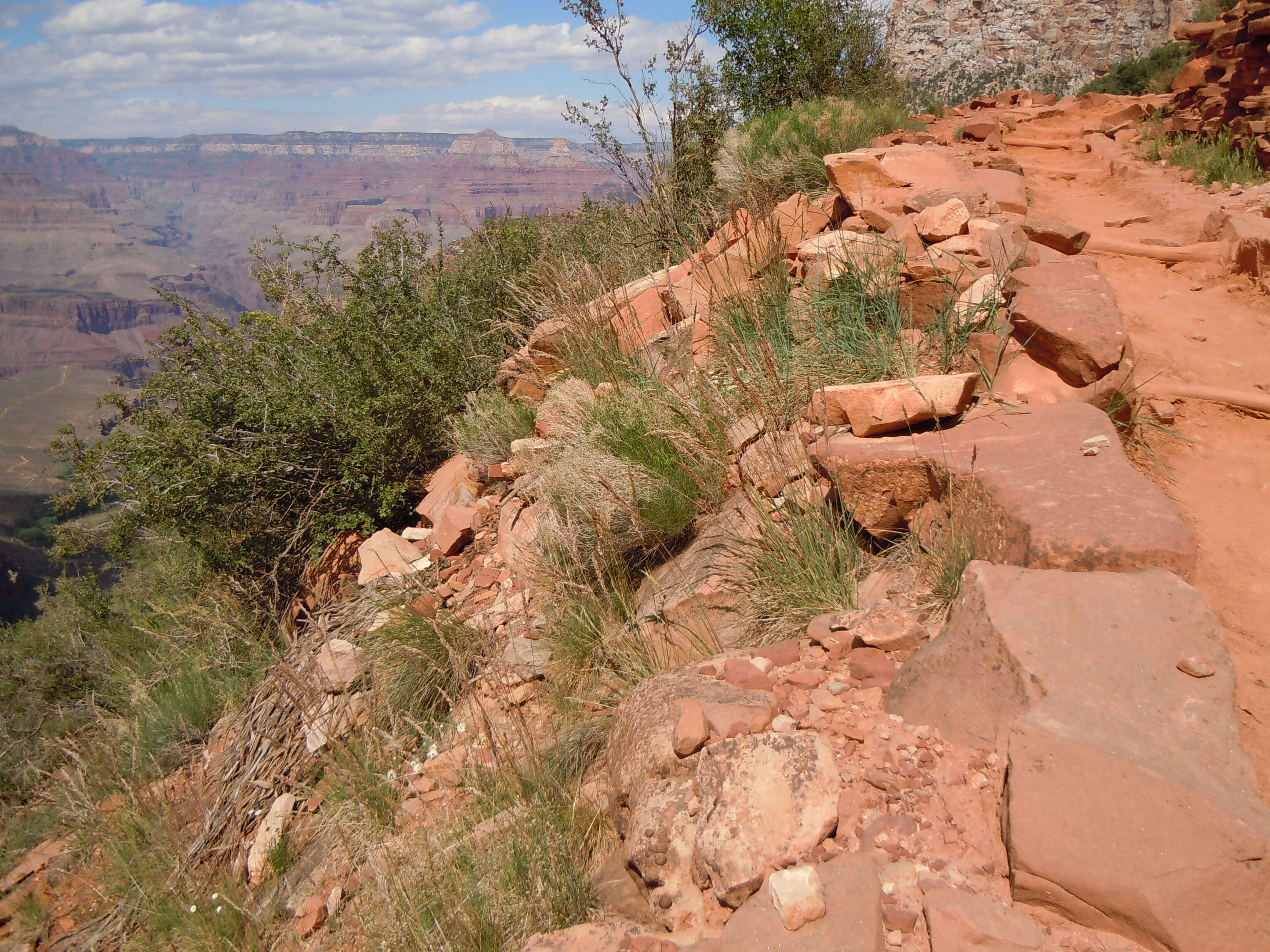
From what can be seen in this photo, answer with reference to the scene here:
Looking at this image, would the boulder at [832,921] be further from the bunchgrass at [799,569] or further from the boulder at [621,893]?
the bunchgrass at [799,569]

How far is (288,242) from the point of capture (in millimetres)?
9555

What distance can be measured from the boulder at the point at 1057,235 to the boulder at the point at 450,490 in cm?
408

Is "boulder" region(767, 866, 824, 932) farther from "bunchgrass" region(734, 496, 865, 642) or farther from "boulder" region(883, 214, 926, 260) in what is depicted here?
"boulder" region(883, 214, 926, 260)

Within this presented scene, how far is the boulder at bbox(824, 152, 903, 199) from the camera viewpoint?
18.2ft

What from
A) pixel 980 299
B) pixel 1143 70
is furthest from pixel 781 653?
pixel 1143 70

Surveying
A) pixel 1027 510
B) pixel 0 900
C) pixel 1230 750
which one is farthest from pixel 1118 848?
pixel 0 900

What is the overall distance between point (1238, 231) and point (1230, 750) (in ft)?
14.8

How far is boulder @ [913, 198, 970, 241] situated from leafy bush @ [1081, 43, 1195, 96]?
52.2 ft

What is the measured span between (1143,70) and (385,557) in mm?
22222

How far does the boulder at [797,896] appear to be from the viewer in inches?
55.5

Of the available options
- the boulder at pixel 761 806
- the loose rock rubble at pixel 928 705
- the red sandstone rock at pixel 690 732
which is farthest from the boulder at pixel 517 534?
the boulder at pixel 761 806

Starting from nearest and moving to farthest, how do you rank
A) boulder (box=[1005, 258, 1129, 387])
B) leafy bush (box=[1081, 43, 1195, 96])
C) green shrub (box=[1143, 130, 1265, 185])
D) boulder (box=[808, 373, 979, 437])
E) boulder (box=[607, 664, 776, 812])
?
1. boulder (box=[607, 664, 776, 812])
2. boulder (box=[808, 373, 979, 437])
3. boulder (box=[1005, 258, 1129, 387])
4. green shrub (box=[1143, 130, 1265, 185])
5. leafy bush (box=[1081, 43, 1195, 96])

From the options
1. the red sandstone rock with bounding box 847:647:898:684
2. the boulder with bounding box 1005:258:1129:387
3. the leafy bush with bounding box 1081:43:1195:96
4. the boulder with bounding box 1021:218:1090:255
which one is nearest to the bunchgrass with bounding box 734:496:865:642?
the red sandstone rock with bounding box 847:647:898:684

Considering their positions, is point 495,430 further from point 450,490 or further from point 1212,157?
point 1212,157
